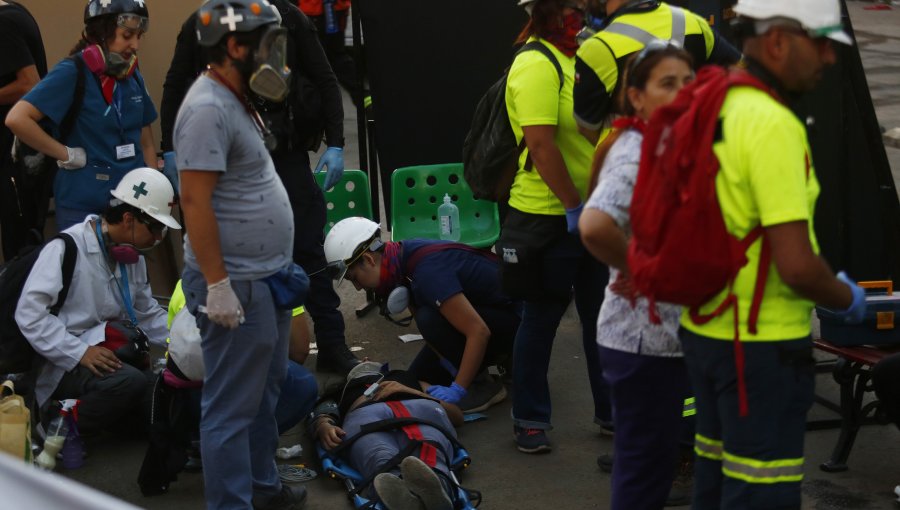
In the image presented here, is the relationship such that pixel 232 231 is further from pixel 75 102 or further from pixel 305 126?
pixel 75 102

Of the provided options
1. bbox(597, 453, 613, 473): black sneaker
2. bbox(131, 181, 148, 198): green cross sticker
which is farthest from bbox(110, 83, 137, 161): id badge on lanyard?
bbox(597, 453, 613, 473): black sneaker

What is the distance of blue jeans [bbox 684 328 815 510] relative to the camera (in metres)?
2.89

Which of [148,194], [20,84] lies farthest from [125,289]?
[20,84]

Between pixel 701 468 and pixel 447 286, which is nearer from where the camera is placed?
pixel 701 468

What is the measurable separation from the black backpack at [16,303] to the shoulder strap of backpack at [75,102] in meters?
0.84

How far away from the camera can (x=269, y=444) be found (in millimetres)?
4305

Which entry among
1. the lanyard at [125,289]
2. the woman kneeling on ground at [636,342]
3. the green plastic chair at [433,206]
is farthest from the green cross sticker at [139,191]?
the woman kneeling on ground at [636,342]

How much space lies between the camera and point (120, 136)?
5.73m

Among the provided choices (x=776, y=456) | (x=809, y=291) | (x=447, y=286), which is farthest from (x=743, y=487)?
(x=447, y=286)

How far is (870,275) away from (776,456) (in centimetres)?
306

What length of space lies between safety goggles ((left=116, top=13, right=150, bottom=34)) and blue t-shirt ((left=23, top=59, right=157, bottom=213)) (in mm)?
257

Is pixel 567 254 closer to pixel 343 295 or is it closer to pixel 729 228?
pixel 729 228

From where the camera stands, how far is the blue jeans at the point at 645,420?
3467mm

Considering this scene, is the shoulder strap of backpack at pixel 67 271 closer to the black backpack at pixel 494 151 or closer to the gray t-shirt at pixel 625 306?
the black backpack at pixel 494 151
